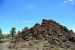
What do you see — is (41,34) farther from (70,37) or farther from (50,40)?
(70,37)

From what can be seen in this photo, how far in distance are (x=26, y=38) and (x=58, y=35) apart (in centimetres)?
1291

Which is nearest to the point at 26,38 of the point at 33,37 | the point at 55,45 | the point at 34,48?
the point at 33,37

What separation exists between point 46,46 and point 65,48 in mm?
6697

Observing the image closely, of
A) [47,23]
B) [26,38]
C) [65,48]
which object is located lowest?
[65,48]

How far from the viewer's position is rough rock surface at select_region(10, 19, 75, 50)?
217 ft

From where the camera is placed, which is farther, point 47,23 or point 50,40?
point 47,23

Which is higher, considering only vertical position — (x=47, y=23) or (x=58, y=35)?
(x=47, y=23)

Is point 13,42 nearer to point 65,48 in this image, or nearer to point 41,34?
point 41,34

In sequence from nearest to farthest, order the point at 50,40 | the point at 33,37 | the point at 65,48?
1. the point at 65,48
2. the point at 50,40
3. the point at 33,37

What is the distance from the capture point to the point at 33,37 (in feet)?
237

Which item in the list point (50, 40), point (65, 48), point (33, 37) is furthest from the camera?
point (33, 37)

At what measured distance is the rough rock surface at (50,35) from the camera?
6619cm

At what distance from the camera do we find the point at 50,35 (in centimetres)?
7062

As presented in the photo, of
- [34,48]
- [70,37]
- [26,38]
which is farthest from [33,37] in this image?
[70,37]
